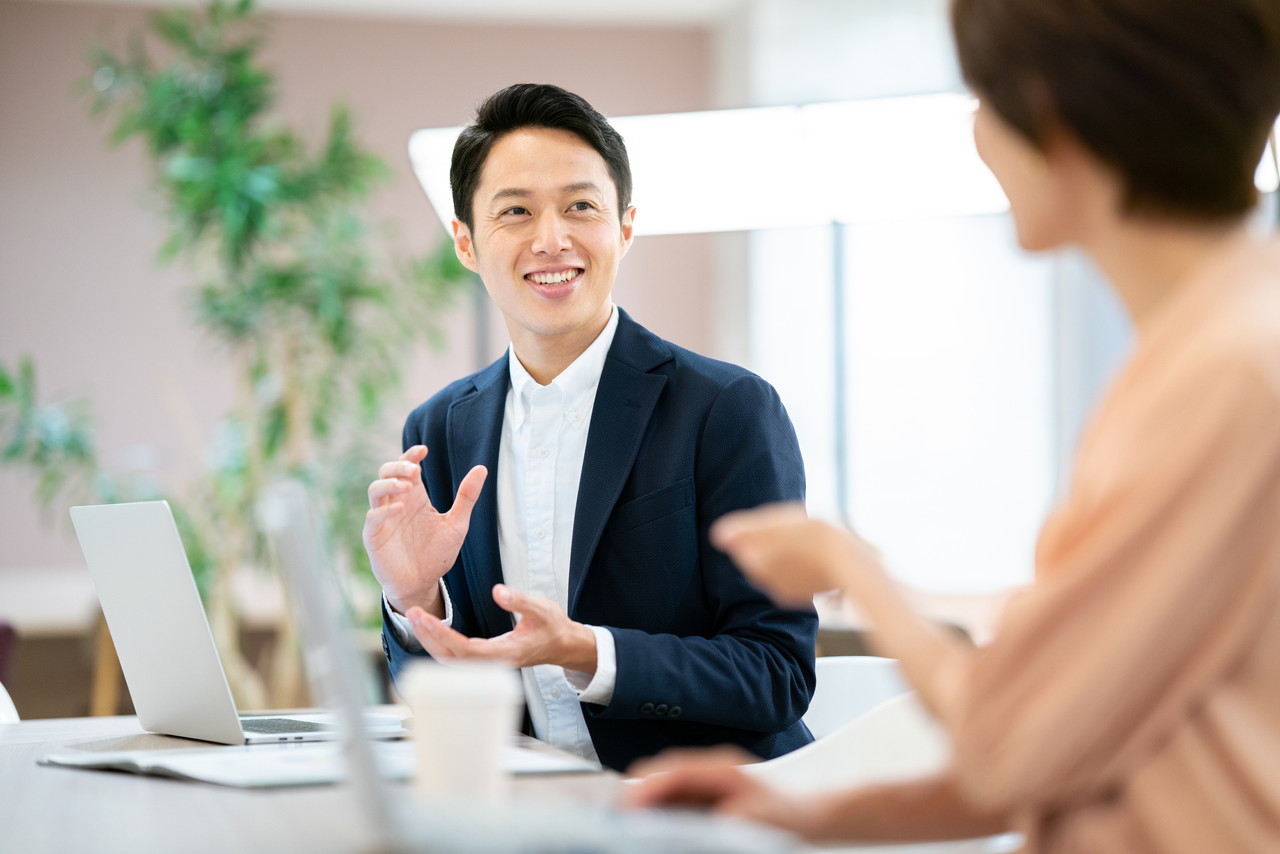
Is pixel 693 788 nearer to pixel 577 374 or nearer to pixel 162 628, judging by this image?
pixel 162 628

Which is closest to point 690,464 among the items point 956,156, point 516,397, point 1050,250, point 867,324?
point 516,397

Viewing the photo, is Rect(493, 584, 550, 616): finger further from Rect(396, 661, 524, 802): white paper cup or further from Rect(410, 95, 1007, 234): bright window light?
Rect(410, 95, 1007, 234): bright window light

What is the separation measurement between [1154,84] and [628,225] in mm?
1530

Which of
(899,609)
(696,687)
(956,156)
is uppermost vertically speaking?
(956,156)

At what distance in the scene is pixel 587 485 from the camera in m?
2.03

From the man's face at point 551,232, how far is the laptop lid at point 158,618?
2.64 ft

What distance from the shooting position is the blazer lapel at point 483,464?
2.09 metres

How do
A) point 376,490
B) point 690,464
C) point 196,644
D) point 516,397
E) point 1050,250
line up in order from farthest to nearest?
1. point 516,397
2. point 690,464
3. point 376,490
4. point 196,644
5. point 1050,250

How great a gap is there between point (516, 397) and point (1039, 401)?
4.17 m

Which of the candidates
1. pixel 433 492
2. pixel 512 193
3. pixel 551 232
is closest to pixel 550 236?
pixel 551 232

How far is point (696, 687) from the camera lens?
1760 mm

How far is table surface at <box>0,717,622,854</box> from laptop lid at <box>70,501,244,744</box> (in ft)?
0.63

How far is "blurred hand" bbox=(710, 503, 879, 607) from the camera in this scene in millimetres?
928

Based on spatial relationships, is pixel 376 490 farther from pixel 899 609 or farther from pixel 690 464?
pixel 899 609
